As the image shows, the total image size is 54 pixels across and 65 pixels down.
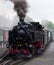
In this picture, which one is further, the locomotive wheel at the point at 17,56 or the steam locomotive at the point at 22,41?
the steam locomotive at the point at 22,41

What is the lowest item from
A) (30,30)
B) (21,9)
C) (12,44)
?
(12,44)

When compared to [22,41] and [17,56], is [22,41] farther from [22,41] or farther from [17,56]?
[17,56]

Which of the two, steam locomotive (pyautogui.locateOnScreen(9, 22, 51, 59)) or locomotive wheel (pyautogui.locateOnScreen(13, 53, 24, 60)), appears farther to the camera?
steam locomotive (pyautogui.locateOnScreen(9, 22, 51, 59))

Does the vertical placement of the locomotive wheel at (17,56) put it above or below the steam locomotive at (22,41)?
below

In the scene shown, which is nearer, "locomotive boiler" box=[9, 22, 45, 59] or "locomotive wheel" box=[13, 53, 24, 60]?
"locomotive wheel" box=[13, 53, 24, 60]

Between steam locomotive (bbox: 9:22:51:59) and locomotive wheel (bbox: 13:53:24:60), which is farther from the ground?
steam locomotive (bbox: 9:22:51:59)

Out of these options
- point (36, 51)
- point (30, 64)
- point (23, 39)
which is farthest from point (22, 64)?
point (36, 51)

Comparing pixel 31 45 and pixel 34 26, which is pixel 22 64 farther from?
pixel 34 26

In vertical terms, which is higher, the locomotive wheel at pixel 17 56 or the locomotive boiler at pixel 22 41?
the locomotive boiler at pixel 22 41

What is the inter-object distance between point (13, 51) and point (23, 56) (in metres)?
0.92

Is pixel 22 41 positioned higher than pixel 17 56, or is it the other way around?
pixel 22 41

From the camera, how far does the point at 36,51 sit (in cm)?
1953

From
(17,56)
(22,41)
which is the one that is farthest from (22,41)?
(17,56)

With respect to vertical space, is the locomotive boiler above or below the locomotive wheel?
above
